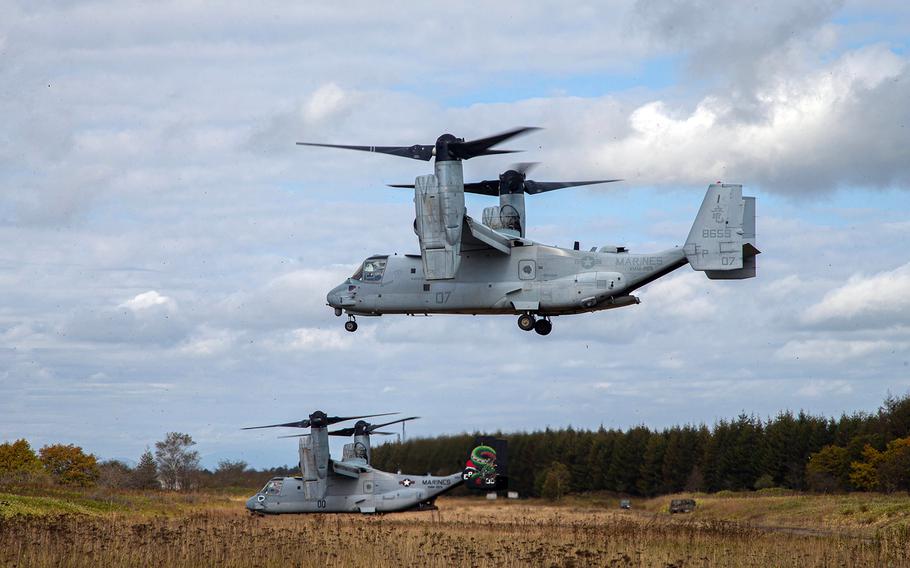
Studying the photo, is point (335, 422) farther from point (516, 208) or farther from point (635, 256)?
point (635, 256)

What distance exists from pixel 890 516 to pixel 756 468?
47.0m

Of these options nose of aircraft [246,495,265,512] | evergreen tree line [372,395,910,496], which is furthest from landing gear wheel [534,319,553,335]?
evergreen tree line [372,395,910,496]

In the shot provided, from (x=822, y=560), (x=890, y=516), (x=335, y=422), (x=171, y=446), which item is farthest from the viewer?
(x=171, y=446)

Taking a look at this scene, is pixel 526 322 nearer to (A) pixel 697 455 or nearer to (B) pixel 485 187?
(B) pixel 485 187

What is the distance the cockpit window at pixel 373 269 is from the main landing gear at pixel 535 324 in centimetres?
585

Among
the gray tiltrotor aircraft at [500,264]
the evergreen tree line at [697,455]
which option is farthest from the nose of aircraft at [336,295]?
the evergreen tree line at [697,455]

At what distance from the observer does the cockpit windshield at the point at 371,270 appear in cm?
4228

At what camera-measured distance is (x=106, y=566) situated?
24.3 metres

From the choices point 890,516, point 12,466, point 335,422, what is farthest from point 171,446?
point 890,516

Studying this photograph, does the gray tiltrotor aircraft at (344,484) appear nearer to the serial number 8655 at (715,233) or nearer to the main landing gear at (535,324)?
the main landing gear at (535,324)

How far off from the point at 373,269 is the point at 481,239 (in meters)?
5.36

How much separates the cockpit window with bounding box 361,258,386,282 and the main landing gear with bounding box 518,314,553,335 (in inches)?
230

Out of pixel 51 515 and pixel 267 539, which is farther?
pixel 51 515

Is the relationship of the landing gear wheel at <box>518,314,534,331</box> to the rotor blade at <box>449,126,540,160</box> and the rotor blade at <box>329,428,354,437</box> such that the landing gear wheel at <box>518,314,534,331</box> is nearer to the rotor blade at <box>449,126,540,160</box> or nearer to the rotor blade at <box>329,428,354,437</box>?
the rotor blade at <box>449,126,540,160</box>
